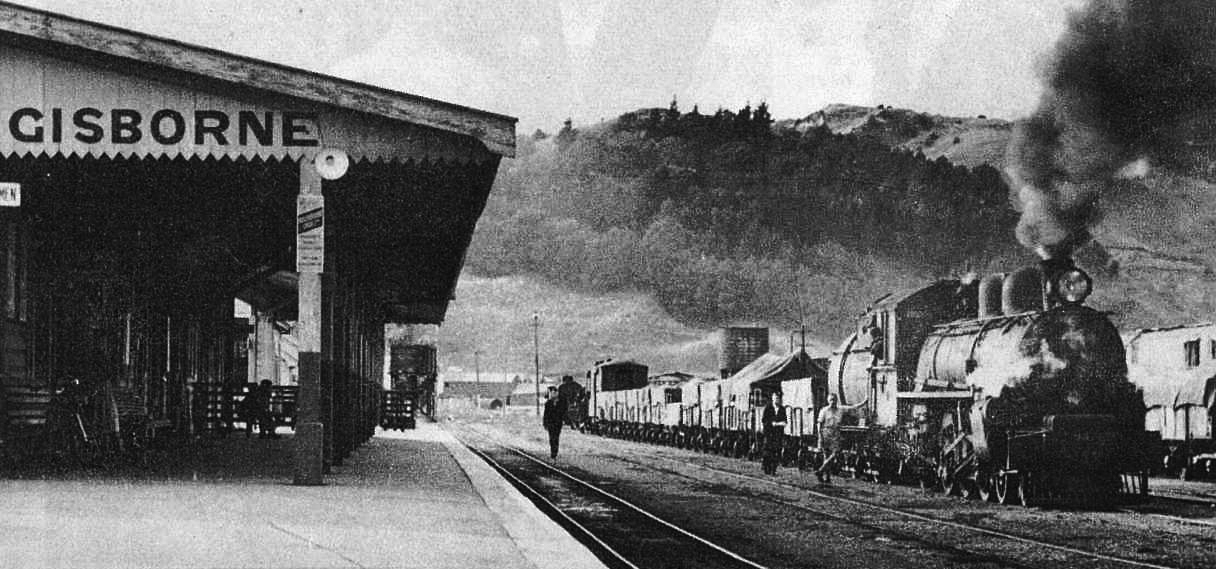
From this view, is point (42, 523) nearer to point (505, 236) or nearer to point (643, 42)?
point (643, 42)

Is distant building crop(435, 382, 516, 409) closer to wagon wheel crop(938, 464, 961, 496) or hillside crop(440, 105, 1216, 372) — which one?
hillside crop(440, 105, 1216, 372)

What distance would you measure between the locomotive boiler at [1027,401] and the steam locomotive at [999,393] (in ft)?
0.05

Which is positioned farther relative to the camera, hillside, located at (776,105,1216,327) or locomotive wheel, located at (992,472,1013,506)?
hillside, located at (776,105,1216,327)

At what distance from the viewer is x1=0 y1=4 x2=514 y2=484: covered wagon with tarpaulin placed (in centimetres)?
1287

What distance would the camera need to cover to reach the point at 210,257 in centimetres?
2331

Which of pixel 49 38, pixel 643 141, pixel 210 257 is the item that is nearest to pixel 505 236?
pixel 643 141

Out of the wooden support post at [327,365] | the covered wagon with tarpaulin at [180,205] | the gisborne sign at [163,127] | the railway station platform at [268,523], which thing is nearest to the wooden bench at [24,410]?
the covered wagon with tarpaulin at [180,205]

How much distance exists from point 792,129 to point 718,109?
885 centimetres

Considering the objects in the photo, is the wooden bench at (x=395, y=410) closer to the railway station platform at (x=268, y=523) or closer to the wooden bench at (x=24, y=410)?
the wooden bench at (x=24, y=410)

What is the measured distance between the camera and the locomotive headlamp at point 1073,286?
16359 millimetres

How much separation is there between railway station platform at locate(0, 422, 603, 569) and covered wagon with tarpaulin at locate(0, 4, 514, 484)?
1281 mm

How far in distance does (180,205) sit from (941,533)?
35.7ft

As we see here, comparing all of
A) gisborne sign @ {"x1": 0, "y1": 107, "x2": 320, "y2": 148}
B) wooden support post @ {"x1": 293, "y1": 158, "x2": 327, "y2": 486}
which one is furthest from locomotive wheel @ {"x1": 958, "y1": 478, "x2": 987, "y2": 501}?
gisborne sign @ {"x1": 0, "y1": 107, "x2": 320, "y2": 148}

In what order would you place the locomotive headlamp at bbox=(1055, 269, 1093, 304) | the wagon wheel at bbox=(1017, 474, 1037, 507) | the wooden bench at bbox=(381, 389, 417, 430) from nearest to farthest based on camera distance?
the locomotive headlamp at bbox=(1055, 269, 1093, 304) → the wagon wheel at bbox=(1017, 474, 1037, 507) → the wooden bench at bbox=(381, 389, 417, 430)
